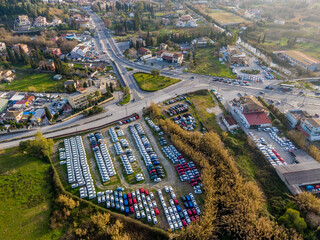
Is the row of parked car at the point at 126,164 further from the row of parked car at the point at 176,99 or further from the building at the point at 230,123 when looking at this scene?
the building at the point at 230,123

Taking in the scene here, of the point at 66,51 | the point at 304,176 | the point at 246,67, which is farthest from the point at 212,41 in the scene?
the point at 304,176

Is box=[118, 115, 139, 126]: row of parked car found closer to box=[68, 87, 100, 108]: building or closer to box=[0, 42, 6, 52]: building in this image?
box=[68, 87, 100, 108]: building

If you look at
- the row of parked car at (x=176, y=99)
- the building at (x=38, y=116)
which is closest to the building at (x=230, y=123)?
the row of parked car at (x=176, y=99)

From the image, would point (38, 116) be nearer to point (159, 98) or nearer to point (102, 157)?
point (102, 157)

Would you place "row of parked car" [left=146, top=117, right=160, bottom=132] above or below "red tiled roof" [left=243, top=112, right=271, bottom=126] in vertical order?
below

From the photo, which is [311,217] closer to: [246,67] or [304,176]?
[304,176]

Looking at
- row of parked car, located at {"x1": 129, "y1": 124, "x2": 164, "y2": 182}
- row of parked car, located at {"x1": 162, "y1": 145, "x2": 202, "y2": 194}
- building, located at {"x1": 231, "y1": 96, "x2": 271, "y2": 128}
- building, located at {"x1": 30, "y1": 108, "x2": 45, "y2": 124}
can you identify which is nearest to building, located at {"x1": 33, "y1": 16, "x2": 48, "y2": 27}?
building, located at {"x1": 30, "y1": 108, "x2": 45, "y2": 124}

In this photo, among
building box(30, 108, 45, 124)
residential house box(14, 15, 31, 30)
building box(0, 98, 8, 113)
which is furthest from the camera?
residential house box(14, 15, 31, 30)

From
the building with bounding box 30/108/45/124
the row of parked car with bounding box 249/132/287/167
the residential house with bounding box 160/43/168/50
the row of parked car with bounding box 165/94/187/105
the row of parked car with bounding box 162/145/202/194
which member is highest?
the residential house with bounding box 160/43/168/50
